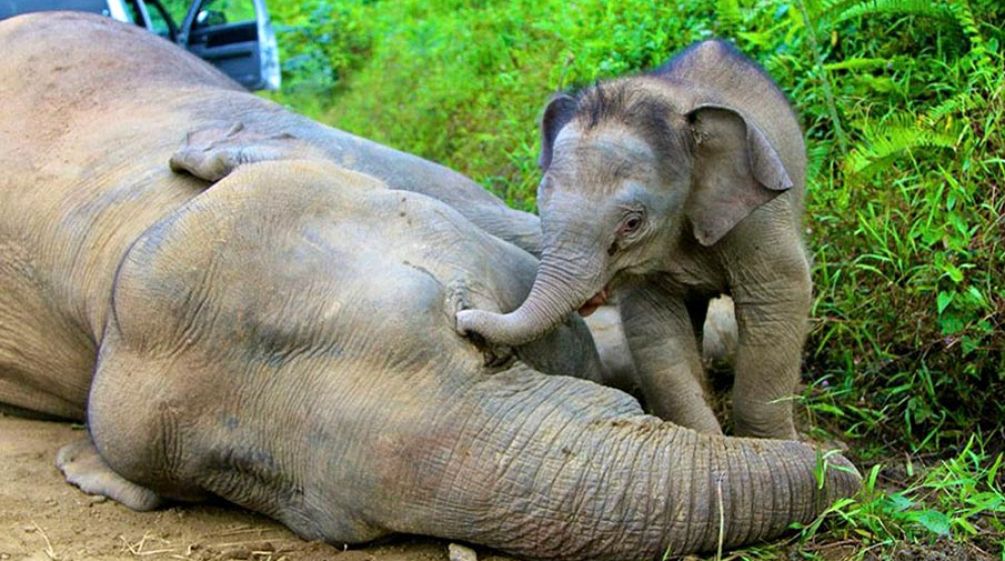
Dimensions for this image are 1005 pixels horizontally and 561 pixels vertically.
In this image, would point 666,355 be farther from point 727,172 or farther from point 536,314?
point 536,314

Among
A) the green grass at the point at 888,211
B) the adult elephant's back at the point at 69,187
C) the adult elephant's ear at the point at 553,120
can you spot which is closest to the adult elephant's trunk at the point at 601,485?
the green grass at the point at 888,211

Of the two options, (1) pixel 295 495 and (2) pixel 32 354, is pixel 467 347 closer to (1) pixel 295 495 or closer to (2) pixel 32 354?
(1) pixel 295 495

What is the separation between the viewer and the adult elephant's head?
3498 mm

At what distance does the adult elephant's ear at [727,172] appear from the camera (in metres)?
3.91

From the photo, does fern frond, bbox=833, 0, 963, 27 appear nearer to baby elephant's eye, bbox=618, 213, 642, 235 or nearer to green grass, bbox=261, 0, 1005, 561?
green grass, bbox=261, 0, 1005, 561

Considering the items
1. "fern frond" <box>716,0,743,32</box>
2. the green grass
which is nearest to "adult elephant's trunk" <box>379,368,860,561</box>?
the green grass

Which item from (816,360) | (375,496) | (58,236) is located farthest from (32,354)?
(816,360)

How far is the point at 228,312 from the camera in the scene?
360cm

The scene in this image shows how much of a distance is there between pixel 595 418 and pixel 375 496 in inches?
20.6

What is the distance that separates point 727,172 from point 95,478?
6.19ft

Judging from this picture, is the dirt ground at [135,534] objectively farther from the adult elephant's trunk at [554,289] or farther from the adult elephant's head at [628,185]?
the adult elephant's head at [628,185]

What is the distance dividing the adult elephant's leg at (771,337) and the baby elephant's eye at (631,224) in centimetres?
55

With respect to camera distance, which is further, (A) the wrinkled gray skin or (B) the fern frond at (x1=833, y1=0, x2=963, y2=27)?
(B) the fern frond at (x1=833, y1=0, x2=963, y2=27)

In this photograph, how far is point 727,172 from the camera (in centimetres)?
393
